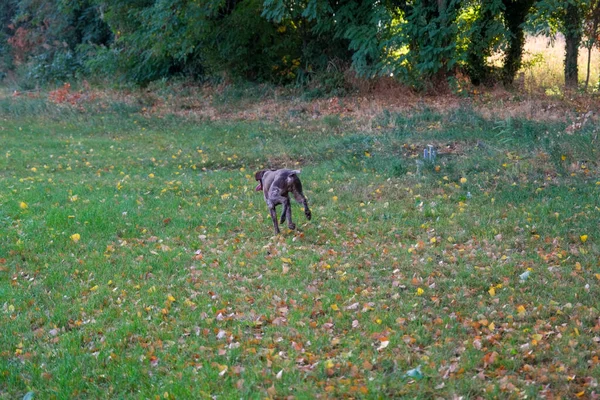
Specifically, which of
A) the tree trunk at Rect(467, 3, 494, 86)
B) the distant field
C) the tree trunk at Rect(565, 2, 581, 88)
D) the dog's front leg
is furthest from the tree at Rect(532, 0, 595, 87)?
the dog's front leg

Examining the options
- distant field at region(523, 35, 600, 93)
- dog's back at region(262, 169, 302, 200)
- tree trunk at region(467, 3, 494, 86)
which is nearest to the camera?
dog's back at region(262, 169, 302, 200)

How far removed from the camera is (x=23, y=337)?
680cm

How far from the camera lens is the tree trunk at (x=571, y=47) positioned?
19859 mm

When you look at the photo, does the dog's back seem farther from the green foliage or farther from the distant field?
the distant field

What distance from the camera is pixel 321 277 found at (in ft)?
26.2

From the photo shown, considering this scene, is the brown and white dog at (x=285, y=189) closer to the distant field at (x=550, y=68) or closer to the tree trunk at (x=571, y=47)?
the tree trunk at (x=571, y=47)

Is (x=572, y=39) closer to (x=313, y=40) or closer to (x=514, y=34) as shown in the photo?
(x=514, y=34)

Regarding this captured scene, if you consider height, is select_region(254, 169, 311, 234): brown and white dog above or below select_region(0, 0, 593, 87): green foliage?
below

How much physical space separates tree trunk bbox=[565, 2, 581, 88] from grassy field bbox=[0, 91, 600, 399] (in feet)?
20.3

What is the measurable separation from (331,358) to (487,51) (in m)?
18.1

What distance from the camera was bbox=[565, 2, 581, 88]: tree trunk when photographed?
65.2 ft

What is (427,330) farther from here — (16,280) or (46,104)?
(46,104)

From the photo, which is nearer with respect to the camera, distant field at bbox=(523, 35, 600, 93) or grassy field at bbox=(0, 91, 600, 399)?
grassy field at bbox=(0, 91, 600, 399)

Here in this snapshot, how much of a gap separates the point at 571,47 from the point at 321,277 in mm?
16125
